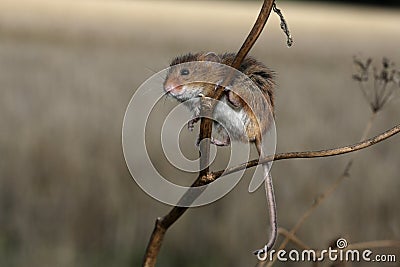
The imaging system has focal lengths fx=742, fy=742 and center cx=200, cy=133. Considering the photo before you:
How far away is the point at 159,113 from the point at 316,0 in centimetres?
3501

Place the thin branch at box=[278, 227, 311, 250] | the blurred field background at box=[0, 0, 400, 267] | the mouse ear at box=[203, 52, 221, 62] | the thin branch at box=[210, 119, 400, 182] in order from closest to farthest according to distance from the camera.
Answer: the thin branch at box=[210, 119, 400, 182]
the mouse ear at box=[203, 52, 221, 62]
the thin branch at box=[278, 227, 311, 250]
the blurred field background at box=[0, 0, 400, 267]

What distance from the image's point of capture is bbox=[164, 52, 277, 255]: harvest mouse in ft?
4.23

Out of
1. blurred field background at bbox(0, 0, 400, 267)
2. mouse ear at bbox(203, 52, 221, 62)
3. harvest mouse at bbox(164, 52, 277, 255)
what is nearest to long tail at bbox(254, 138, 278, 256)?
harvest mouse at bbox(164, 52, 277, 255)

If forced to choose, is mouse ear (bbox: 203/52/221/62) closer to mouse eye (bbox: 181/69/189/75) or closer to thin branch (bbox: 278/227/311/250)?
mouse eye (bbox: 181/69/189/75)

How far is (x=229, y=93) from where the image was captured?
1.32 meters

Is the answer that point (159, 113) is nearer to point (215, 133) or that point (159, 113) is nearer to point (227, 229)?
point (227, 229)

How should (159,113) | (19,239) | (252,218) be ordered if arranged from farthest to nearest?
1. (159,113)
2. (252,218)
3. (19,239)

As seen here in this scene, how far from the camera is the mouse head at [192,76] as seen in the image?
1271 millimetres

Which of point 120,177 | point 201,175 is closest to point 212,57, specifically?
point 201,175

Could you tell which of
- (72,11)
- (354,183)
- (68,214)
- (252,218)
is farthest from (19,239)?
(72,11)

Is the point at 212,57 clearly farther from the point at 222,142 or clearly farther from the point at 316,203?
the point at 316,203

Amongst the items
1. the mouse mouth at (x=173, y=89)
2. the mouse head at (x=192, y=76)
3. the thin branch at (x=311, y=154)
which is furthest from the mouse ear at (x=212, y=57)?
the thin branch at (x=311, y=154)

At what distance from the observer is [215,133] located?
135 centimetres

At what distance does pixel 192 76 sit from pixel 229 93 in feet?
0.41
